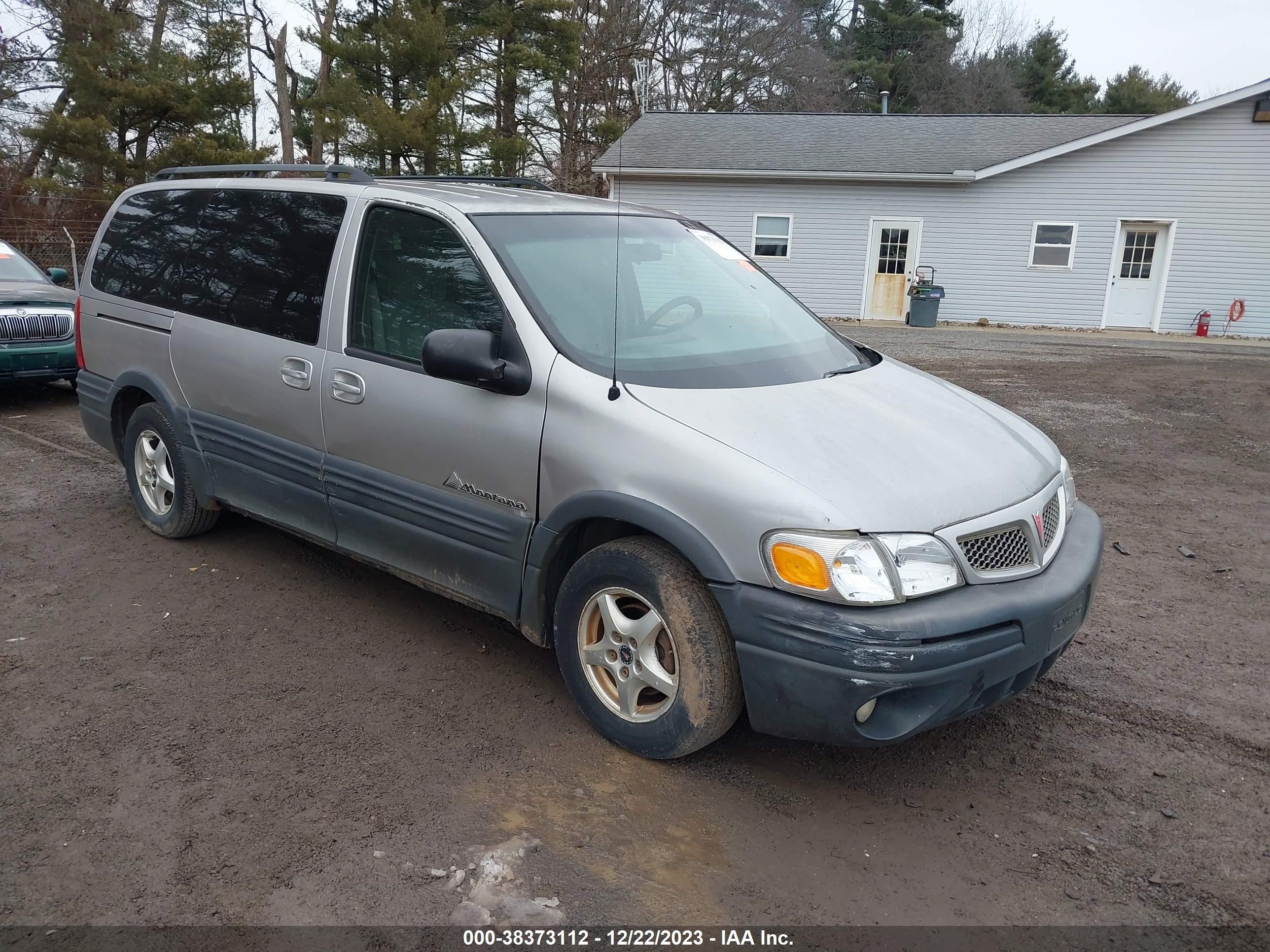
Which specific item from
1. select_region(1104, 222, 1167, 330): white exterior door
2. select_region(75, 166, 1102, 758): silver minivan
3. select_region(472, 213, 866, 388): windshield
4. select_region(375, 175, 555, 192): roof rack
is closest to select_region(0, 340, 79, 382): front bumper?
select_region(75, 166, 1102, 758): silver minivan

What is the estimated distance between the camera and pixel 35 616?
445 cm

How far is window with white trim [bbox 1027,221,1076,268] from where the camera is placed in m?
20.6

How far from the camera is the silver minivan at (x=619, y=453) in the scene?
2.93 meters

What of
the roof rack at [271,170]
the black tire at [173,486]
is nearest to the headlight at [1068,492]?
the roof rack at [271,170]

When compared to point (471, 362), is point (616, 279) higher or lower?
higher

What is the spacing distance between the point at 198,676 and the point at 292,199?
2188 mm

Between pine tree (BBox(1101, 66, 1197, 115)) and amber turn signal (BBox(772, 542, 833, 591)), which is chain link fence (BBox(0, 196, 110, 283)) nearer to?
amber turn signal (BBox(772, 542, 833, 591))

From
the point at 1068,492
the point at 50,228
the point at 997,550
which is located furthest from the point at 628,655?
the point at 50,228

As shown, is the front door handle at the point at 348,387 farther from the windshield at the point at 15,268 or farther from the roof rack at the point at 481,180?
the windshield at the point at 15,268

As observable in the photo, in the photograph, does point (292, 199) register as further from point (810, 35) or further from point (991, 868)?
point (810, 35)

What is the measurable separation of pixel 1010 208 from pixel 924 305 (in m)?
2.84

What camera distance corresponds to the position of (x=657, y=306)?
409cm

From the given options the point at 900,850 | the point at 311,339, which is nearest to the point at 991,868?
the point at 900,850

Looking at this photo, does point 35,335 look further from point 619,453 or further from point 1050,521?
point 1050,521
